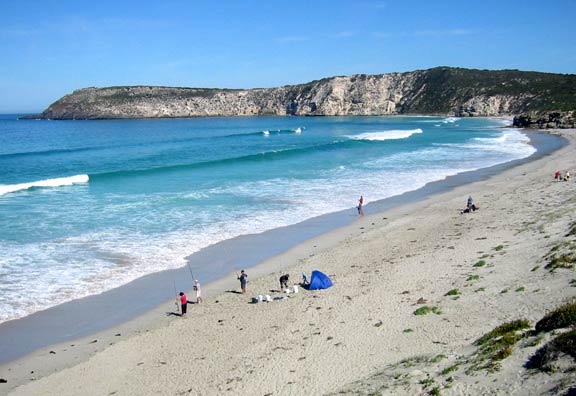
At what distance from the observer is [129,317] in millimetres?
14398

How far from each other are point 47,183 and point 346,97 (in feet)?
395

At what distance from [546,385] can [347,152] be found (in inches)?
2010

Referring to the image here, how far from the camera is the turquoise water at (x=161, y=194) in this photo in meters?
18.5

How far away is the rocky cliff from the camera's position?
126 meters

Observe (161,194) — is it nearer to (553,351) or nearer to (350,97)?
(553,351)

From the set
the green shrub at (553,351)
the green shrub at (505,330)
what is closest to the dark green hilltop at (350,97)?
the green shrub at (505,330)

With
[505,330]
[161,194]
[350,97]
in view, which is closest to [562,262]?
[505,330]

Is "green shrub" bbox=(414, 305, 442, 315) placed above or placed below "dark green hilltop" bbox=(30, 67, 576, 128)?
below

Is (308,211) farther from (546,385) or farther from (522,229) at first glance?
(546,385)

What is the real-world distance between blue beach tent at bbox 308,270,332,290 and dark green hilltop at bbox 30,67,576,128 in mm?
113307

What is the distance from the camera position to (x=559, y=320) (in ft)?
26.6

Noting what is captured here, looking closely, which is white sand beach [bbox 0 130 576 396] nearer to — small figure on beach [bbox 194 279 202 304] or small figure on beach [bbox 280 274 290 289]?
small figure on beach [bbox 194 279 202 304]

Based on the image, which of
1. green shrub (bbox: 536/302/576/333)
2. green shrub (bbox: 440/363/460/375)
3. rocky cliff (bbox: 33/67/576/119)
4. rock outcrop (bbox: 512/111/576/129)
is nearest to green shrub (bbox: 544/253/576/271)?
green shrub (bbox: 536/302/576/333)

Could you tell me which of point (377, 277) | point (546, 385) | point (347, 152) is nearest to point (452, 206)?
point (377, 277)
